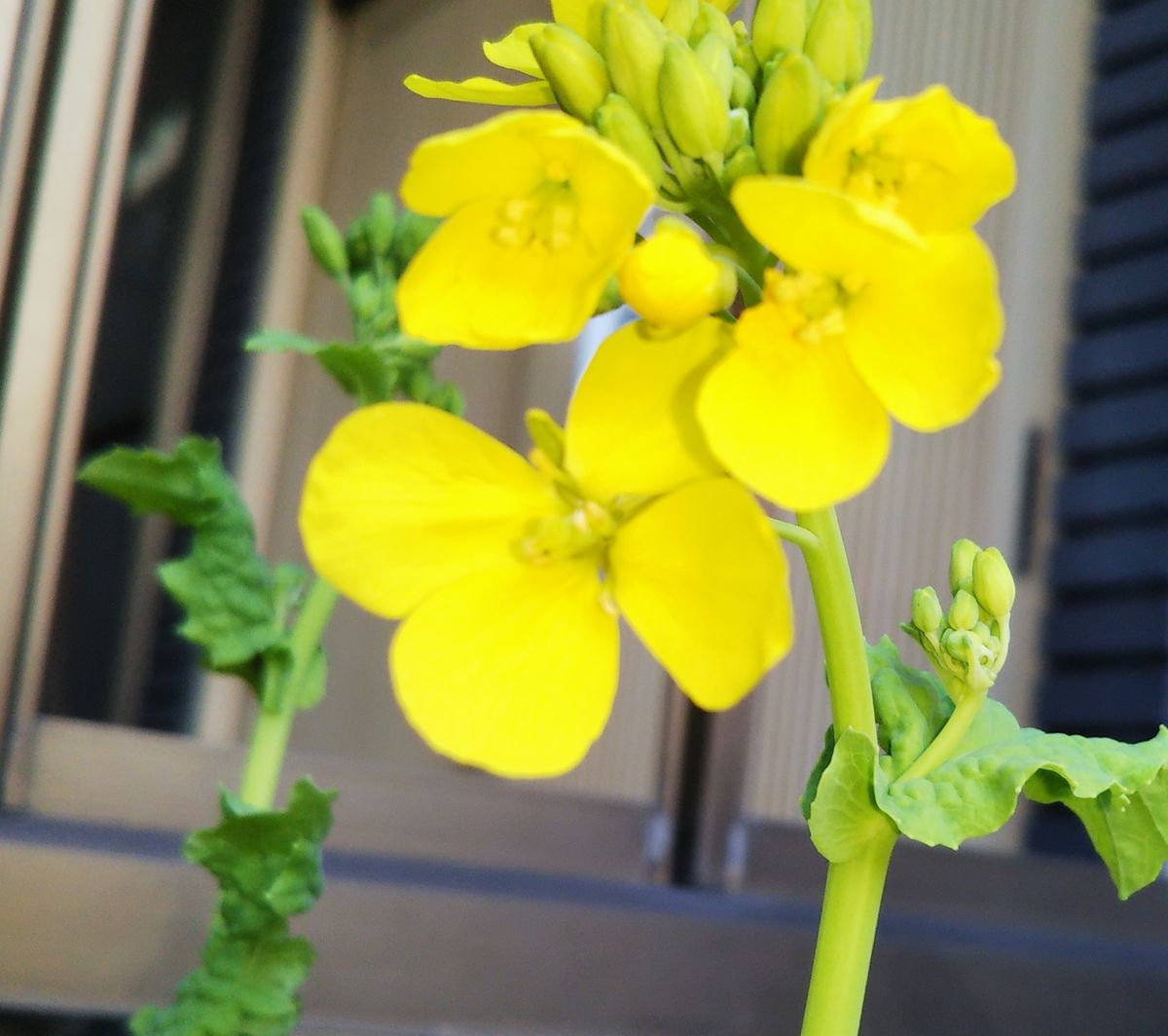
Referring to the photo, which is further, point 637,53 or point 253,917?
point 253,917

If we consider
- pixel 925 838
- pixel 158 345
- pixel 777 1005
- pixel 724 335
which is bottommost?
pixel 777 1005

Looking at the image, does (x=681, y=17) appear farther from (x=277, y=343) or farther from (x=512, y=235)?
(x=277, y=343)

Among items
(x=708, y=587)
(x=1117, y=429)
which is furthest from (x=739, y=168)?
(x=1117, y=429)

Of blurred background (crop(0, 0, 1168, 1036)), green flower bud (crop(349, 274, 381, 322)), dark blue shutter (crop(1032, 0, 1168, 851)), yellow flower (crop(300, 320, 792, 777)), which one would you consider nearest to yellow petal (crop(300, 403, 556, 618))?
yellow flower (crop(300, 320, 792, 777))

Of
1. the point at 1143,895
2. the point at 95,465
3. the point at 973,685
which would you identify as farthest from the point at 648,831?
the point at 973,685

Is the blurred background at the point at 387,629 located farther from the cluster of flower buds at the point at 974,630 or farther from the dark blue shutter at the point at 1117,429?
the cluster of flower buds at the point at 974,630

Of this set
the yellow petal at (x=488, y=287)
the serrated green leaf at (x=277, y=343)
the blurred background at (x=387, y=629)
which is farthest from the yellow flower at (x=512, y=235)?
the blurred background at (x=387, y=629)

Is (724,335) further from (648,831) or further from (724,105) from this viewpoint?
(648,831)
